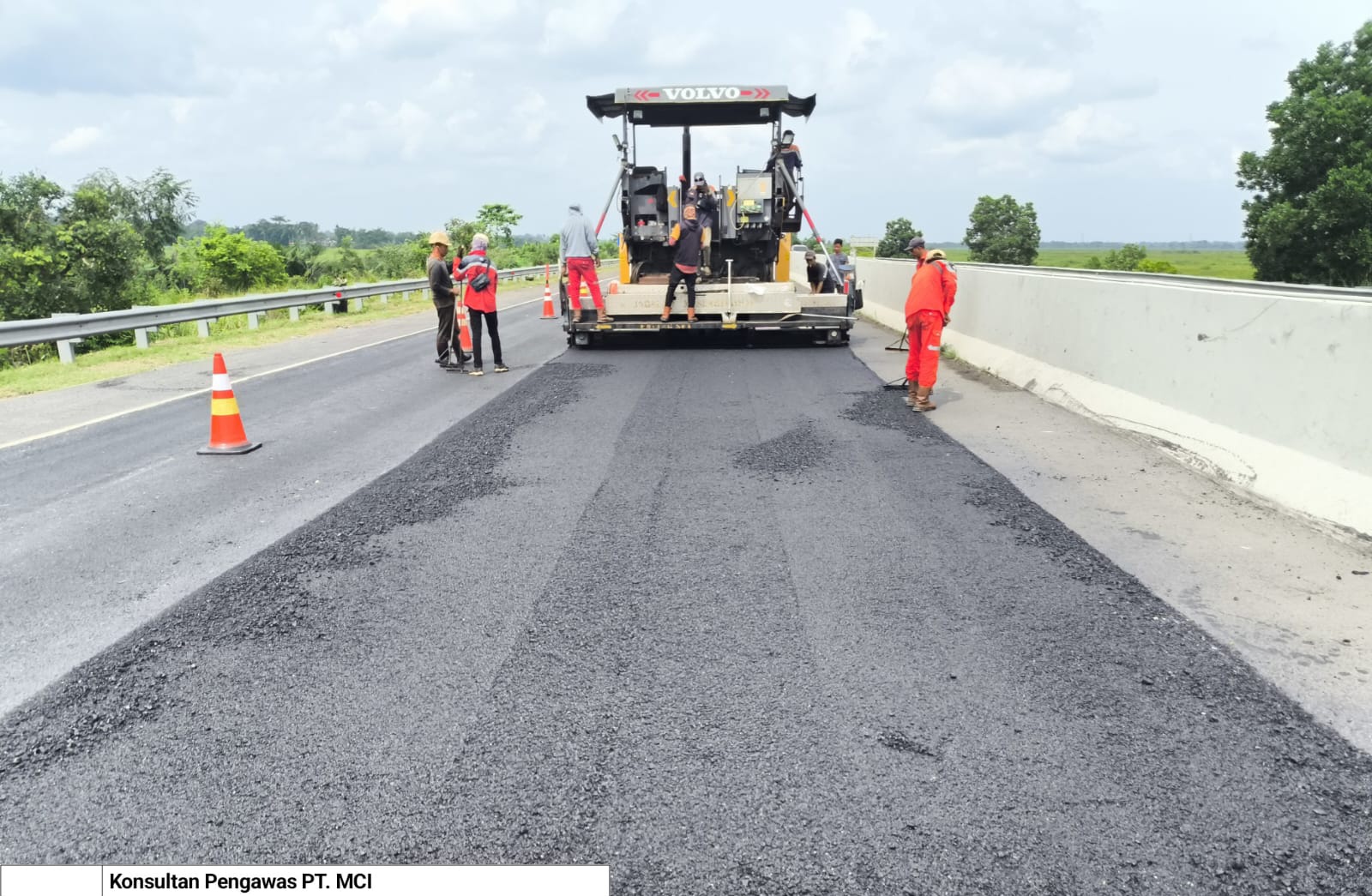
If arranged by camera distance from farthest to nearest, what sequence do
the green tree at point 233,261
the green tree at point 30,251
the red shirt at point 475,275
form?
the green tree at point 233,261 → the green tree at point 30,251 → the red shirt at point 475,275

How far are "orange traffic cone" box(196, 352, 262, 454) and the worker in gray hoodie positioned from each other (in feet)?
20.7

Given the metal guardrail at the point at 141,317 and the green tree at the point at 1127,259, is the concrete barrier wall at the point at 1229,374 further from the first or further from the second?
the green tree at the point at 1127,259

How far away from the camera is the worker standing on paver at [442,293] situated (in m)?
12.0

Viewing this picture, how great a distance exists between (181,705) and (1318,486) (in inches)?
232

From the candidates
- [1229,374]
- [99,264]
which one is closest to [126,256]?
[99,264]

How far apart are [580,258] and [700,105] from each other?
2.90 m

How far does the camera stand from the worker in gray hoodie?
13.4 meters

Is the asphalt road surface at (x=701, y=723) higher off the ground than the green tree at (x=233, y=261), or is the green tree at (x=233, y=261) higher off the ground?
the green tree at (x=233, y=261)

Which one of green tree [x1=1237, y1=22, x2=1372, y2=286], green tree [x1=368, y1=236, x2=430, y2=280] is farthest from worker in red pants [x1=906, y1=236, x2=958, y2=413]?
green tree [x1=368, y1=236, x2=430, y2=280]

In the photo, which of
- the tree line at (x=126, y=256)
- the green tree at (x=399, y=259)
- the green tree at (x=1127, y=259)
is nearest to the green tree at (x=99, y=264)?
the tree line at (x=126, y=256)

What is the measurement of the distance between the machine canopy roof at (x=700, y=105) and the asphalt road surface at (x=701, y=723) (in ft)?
31.3

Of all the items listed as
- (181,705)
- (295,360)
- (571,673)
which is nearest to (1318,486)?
(571,673)

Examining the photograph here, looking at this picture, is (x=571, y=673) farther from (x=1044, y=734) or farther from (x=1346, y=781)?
(x=1346, y=781)

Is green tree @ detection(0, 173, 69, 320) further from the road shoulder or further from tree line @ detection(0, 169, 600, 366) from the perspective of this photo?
the road shoulder
